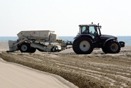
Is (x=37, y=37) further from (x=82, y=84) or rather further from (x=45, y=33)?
(x=82, y=84)

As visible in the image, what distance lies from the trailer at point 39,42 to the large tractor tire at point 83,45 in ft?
5.93

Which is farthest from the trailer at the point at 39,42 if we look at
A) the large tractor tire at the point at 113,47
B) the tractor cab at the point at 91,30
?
the large tractor tire at the point at 113,47

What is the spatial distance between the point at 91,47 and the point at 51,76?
31.8 ft

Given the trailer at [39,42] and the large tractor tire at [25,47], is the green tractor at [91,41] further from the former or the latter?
the large tractor tire at [25,47]

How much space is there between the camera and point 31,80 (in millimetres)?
8016

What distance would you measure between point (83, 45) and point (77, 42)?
1.85 feet

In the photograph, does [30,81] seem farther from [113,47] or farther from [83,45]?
[113,47]

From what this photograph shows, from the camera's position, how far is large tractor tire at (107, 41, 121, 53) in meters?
18.5

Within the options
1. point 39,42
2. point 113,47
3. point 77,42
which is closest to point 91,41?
point 77,42

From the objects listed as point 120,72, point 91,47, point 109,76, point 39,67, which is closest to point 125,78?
point 109,76

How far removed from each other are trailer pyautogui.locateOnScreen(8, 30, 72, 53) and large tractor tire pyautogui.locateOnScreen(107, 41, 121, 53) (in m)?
3.26

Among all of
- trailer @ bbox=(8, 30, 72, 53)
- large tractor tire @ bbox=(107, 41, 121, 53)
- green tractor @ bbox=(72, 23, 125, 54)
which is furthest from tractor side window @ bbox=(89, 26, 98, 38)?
trailer @ bbox=(8, 30, 72, 53)

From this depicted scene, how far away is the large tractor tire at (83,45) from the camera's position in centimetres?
1805

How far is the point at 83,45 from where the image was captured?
1831cm
